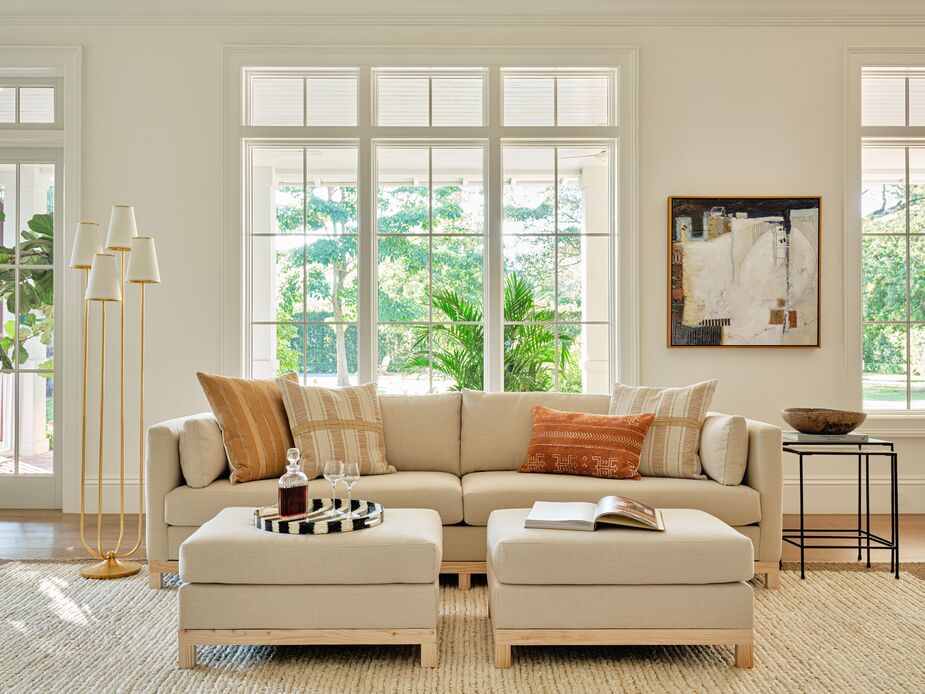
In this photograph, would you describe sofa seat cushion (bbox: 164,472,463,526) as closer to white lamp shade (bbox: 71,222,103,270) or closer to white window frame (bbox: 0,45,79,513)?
white lamp shade (bbox: 71,222,103,270)

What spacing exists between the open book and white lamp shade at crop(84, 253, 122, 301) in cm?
210

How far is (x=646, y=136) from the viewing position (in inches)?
186

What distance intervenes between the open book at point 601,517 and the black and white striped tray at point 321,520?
1.74 ft

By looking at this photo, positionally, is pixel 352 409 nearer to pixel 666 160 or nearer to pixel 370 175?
pixel 370 175

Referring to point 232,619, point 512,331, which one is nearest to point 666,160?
point 512,331

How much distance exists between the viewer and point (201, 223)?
4.69 meters

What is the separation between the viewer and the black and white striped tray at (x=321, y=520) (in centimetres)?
256

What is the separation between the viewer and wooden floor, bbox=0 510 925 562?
3848 millimetres

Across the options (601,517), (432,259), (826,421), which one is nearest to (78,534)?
(432,259)

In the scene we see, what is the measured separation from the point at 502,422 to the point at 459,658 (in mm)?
1503

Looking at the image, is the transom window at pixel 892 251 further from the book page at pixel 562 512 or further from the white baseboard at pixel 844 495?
the book page at pixel 562 512

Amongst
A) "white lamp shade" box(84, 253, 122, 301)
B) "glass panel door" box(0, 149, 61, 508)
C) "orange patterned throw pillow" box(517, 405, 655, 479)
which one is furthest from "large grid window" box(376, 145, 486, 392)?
"glass panel door" box(0, 149, 61, 508)

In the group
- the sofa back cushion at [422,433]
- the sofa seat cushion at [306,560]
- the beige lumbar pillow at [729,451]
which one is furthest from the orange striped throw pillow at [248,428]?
the beige lumbar pillow at [729,451]

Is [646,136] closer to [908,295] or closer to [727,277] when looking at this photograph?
[727,277]
